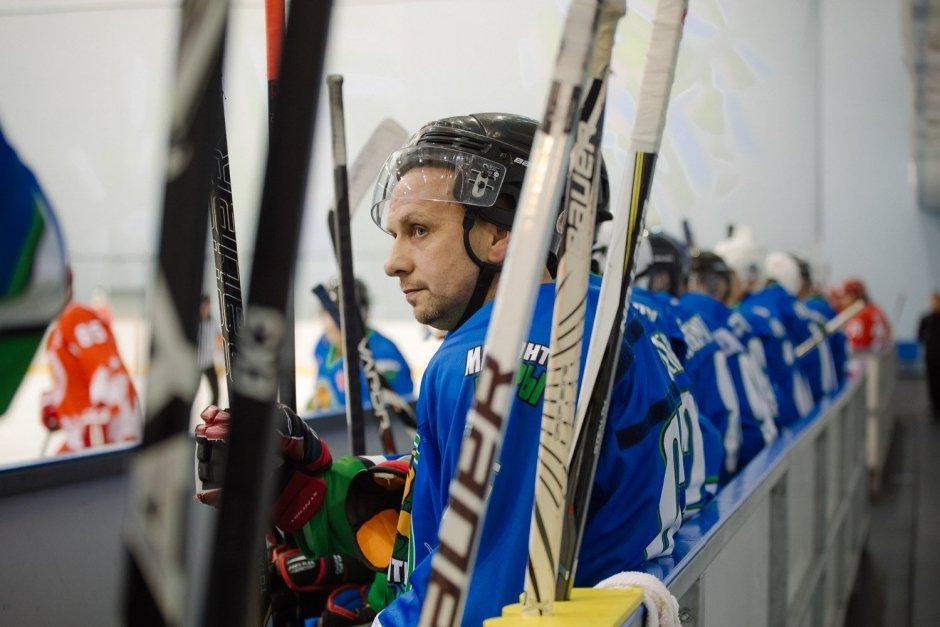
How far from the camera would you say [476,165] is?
140 cm

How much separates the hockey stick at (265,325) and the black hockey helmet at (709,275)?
3.77 metres

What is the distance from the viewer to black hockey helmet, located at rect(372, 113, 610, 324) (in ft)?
4.55

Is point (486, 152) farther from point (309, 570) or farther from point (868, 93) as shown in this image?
point (868, 93)

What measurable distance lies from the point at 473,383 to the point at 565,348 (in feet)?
0.70

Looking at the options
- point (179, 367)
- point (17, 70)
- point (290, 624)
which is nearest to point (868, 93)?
point (17, 70)

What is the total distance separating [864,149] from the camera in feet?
51.4

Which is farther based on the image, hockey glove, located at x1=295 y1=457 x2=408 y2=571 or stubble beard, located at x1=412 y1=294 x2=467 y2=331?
hockey glove, located at x1=295 y1=457 x2=408 y2=571

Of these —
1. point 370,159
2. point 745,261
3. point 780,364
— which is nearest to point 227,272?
point 370,159

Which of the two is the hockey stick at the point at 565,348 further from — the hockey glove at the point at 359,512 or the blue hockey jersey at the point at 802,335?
the blue hockey jersey at the point at 802,335

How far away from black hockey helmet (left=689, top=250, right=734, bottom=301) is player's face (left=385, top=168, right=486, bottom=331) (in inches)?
Answer: 116

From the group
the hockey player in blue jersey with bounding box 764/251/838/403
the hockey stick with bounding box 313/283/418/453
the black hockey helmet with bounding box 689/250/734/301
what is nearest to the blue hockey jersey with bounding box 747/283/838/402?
the hockey player in blue jersey with bounding box 764/251/838/403

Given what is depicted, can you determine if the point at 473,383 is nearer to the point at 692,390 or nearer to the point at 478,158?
the point at 478,158

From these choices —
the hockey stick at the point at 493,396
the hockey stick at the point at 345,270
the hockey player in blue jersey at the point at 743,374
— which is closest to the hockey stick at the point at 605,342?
the hockey stick at the point at 493,396

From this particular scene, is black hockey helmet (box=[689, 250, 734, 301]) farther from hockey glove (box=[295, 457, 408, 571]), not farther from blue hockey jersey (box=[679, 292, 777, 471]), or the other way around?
hockey glove (box=[295, 457, 408, 571])
